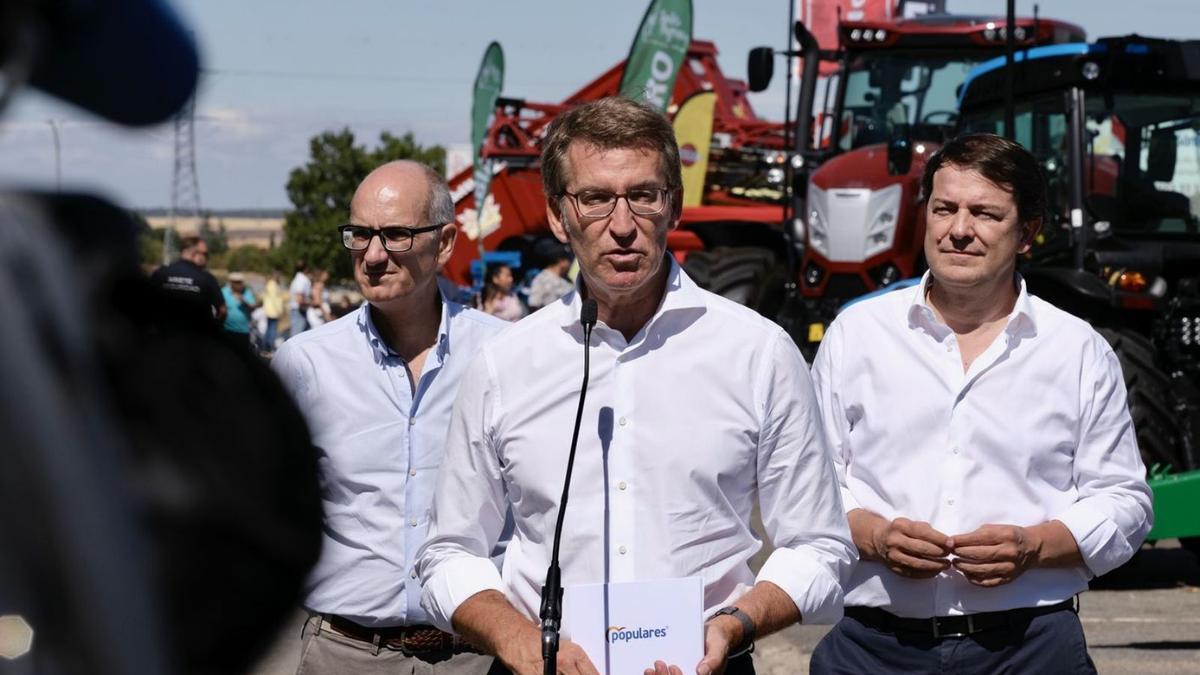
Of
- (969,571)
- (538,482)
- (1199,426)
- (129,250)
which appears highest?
(129,250)

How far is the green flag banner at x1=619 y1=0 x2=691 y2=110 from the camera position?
20.3m

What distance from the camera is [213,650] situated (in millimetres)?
1098

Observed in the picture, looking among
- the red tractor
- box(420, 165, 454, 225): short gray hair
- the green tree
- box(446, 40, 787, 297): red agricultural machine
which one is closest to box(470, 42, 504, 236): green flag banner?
box(446, 40, 787, 297): red agricultural machine

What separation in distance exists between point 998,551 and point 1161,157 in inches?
268

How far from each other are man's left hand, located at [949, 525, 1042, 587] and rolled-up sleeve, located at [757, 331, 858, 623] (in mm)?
645

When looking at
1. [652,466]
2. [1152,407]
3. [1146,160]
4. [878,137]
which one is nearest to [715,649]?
[652,466]

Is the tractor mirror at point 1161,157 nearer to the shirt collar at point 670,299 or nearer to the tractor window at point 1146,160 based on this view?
the tractor window at point 1146,160

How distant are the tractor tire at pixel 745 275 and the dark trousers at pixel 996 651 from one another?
10.8m

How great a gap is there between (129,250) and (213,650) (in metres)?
0.27

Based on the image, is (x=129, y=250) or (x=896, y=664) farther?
(x=896, y=664)

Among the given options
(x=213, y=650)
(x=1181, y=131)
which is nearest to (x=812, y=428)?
(x=213, y=650)

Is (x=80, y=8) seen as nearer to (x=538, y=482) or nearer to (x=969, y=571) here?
(x=538, y=482)

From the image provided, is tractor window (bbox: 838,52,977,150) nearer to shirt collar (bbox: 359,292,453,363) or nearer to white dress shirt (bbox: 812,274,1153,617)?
shirt collar (bbox: 359,292,453,363)

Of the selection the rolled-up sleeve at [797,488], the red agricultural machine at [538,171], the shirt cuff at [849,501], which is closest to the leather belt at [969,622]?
the shirt cuff at [849,501]
